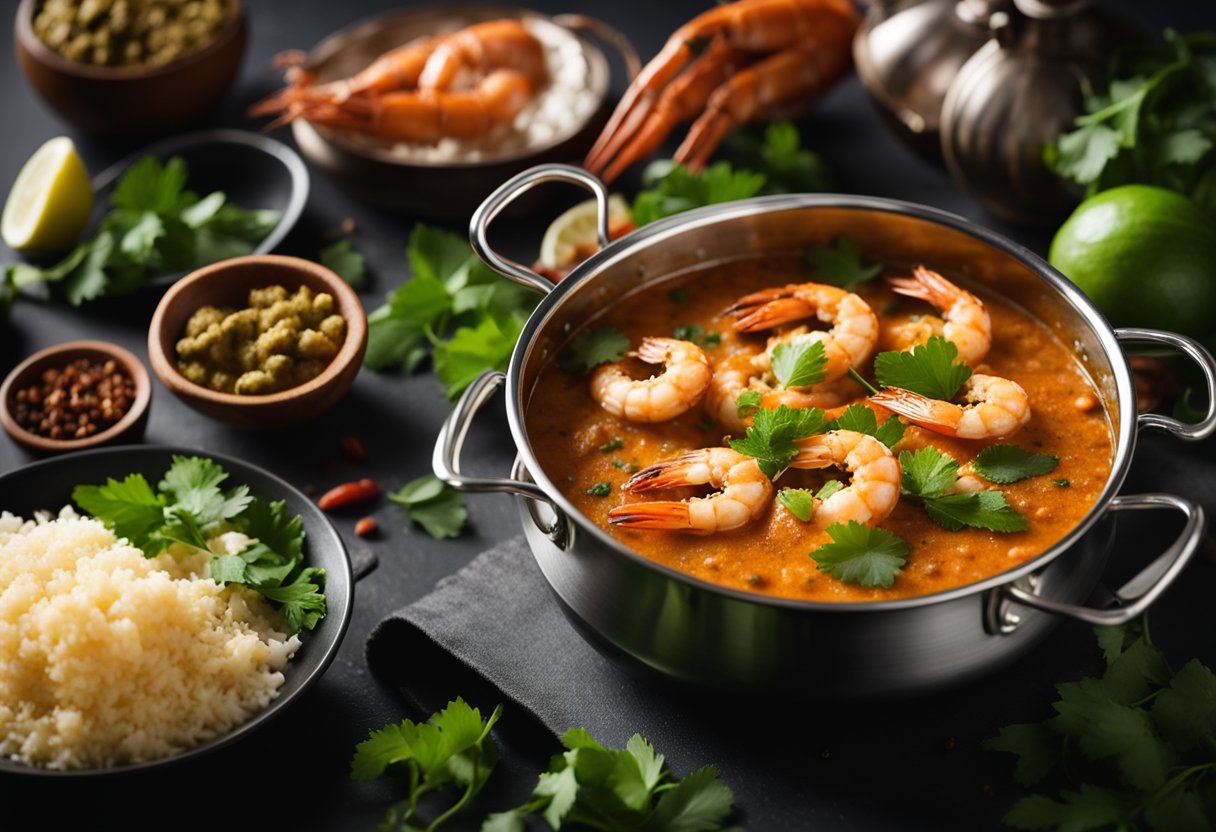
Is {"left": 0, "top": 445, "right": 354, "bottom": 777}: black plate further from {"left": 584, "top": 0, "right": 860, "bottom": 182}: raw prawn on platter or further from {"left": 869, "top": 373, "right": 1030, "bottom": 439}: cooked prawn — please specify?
{"left": 584, "top": 0, "right": 860, "bottom": 182}: raw prawn on platter

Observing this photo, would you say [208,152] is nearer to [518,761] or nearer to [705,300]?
[705,300]

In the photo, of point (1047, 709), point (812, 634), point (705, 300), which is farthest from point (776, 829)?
point (705, 300)

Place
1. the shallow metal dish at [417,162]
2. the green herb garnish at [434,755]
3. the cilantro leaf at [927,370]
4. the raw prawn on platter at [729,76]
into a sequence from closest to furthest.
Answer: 1. the green herb garnish at [434,755]
2. the cilantro leaf at [927,370]
3. the shallow metal dish at [417,162]
4. the raw prawn on platter at [729,76]

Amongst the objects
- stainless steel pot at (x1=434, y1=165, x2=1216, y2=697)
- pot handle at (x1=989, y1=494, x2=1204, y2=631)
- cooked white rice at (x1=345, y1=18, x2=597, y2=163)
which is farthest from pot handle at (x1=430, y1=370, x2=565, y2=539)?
cooked white rice at (x1=345, y1=18, x2=597, y2=163)

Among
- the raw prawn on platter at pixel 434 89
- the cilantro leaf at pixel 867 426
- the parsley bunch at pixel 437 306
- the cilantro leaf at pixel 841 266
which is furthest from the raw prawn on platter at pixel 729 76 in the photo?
the cilantro leaf at pixel 867 426

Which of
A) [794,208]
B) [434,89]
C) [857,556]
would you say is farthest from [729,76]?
[857,556]

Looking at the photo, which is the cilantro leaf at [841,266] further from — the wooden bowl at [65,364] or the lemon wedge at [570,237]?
the wooden bowl at [65,364]

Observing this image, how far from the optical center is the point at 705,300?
320 centimetres

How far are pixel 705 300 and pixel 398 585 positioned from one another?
1.00 m

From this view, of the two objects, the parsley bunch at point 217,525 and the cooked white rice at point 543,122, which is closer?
the parsley bunch at point 217,525

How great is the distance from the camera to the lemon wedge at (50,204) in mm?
3693

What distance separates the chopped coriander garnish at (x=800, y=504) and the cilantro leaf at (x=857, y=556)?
9 centimetres

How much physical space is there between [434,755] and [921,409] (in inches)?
47.2

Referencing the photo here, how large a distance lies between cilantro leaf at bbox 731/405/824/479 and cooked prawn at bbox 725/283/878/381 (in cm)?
27
